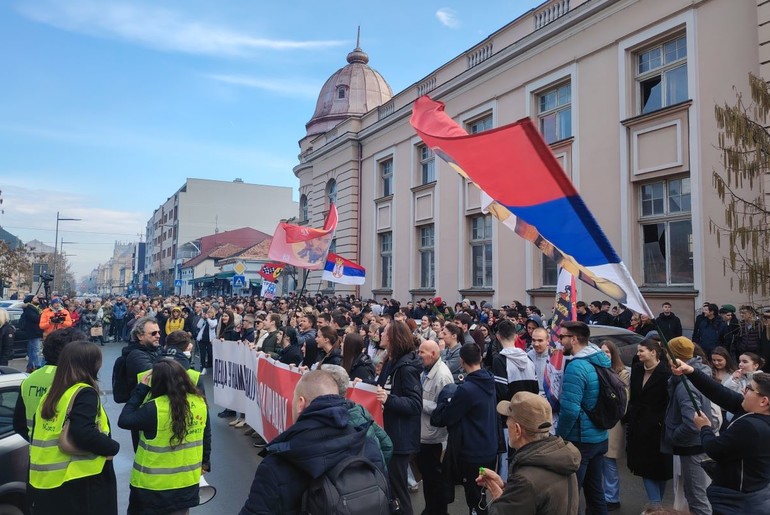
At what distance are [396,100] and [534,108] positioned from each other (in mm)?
8568

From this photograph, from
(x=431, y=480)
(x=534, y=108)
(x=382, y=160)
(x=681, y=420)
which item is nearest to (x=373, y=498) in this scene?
(x=431, y=480)

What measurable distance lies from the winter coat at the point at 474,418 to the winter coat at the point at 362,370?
3.21 ft

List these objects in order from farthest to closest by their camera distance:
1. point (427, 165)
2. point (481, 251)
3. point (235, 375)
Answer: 1. point (427, 165)
2. point (481, 251)
3. point (235, 375)

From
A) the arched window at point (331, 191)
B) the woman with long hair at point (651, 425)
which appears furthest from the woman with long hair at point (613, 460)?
the arched window at point (331, 191)

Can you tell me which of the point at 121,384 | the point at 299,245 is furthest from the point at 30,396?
the point at 299,245

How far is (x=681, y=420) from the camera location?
4.66 metres

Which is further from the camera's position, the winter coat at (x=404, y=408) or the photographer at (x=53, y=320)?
the photographer at (x=53, y=320)

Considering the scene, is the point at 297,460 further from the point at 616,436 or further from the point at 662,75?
the point at 662,75

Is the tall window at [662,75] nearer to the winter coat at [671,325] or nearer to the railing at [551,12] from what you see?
the railing at [551,12]

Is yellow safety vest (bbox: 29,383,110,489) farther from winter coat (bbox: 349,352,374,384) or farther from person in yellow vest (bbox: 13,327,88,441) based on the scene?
winter coat (bbox: 349,352,374,384)

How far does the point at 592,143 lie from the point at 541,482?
41.2ft

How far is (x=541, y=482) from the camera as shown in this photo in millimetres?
2572

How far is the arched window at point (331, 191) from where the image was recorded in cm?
2702

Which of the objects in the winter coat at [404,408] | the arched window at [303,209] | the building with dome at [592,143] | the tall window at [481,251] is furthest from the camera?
the arched window at [303,209]
